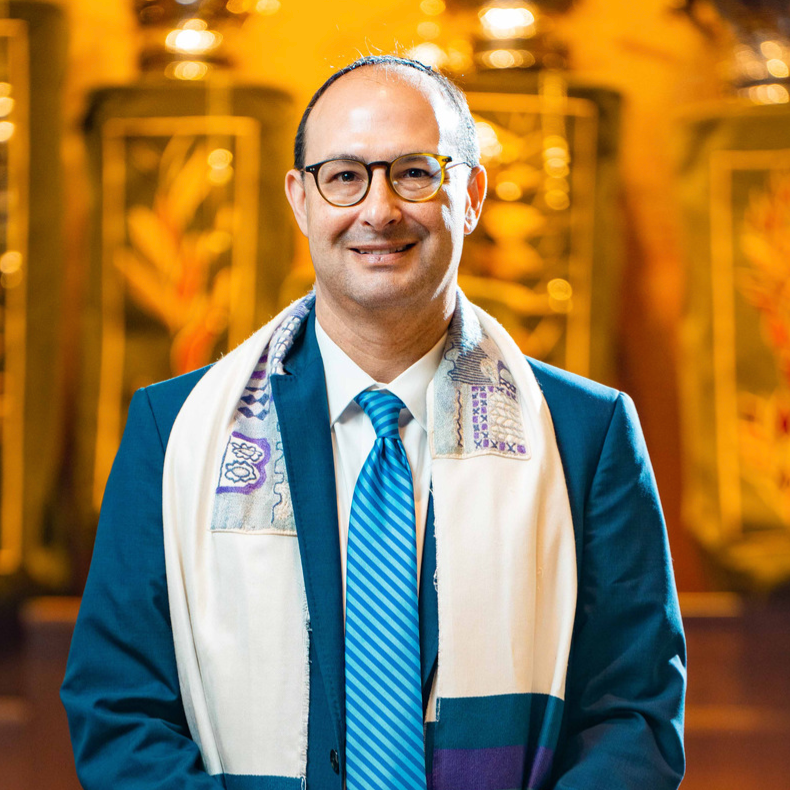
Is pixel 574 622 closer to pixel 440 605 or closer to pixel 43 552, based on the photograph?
pixel 440 605

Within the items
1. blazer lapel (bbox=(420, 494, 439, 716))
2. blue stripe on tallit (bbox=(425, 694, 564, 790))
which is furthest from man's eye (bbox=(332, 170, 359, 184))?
blue stripe on tallit (bbox=(425, 694, 564, 790))

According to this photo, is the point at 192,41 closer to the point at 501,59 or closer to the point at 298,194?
the point at 501,59

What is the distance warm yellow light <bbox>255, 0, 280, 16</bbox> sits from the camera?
2.95 m

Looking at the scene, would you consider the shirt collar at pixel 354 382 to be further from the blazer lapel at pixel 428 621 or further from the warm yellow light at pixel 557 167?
the warm yellow light at pixel 557 167

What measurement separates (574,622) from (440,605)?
0.62ft

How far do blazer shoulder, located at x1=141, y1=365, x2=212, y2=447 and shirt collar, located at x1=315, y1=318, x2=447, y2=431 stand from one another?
193mm

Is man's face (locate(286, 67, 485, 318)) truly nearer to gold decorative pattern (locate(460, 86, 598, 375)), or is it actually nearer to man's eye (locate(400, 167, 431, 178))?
man's eye (locate(400, 167, 431, 178))

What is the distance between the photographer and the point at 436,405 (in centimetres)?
134

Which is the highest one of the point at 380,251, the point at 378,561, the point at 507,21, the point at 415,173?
the point at 507,21

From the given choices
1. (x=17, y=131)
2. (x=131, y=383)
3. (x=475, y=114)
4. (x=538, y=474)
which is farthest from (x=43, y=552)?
(x=538, y=474)

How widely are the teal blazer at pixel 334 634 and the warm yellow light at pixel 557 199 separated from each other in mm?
1643

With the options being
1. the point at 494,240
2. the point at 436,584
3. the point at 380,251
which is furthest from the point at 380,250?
the point at 494,240

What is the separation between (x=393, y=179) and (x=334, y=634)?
58 cm

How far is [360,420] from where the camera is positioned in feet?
4.41
